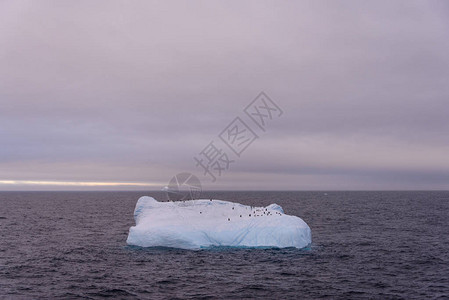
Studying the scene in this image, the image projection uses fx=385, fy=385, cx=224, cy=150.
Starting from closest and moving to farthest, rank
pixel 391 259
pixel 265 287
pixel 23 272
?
pixel 265 287 < pixel 23 272 < pixel 391 259

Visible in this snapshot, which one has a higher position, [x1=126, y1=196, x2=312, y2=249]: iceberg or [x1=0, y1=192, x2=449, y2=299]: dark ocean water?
[x1=126, y1=196, x2=312, y2=249]: iceberg

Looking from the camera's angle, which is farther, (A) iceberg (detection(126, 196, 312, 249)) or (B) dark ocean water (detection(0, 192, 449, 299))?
(A) iceberg (detection(126, 196, 312, 249))

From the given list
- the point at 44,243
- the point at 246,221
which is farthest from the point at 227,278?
the point at 44,243

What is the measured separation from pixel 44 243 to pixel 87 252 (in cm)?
799

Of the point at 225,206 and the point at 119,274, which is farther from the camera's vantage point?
the point at 225,206

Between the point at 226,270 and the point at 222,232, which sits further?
the point at 222,232

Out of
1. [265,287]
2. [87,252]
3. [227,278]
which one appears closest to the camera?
[265,287]

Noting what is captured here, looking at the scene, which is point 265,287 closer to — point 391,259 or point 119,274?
point 119,274

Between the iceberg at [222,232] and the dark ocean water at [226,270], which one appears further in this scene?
the iceberg at [222,232]

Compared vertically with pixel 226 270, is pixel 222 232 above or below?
above

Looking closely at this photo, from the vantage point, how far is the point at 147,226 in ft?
114

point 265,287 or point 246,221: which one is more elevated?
point 246,221

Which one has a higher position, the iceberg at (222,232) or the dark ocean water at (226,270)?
the iceberg at (222,232)

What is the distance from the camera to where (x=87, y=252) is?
33938mm
